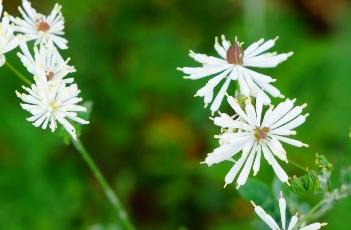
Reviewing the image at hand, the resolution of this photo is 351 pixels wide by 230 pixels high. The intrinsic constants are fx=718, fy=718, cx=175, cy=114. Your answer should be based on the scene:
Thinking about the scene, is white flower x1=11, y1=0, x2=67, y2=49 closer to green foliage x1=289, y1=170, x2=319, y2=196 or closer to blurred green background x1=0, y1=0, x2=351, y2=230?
green foliage x1=289, y1=170, x2=319, y2=196

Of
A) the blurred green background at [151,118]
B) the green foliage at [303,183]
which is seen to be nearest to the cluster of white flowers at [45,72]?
the green foliage at [303,183]

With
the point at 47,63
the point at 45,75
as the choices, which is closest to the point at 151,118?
the point at 47,63

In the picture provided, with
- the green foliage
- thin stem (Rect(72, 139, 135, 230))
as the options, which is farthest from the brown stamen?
the green foliage

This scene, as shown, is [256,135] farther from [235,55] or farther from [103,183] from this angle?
[103,183]

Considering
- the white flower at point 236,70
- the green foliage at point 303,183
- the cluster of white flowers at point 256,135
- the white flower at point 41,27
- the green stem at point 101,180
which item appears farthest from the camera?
the green stem at point 101,180

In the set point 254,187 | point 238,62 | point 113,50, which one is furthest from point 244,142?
point 113,50

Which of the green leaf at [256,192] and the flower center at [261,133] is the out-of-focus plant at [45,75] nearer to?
the flower center at [261,133]

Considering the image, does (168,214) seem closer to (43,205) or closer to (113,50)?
(43,205)
